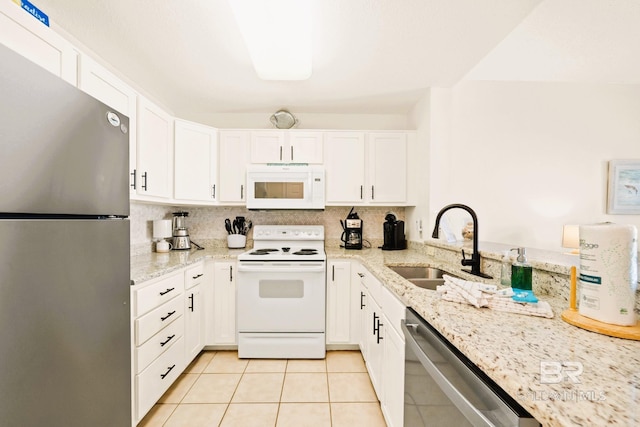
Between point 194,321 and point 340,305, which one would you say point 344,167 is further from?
point 194,321

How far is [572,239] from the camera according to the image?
247cm

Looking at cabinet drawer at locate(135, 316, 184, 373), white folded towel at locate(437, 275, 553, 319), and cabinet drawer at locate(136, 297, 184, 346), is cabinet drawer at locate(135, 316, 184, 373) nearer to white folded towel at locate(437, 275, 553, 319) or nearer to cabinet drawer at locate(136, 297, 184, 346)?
cabinet drawer at locate(136, 297, 184, 346)

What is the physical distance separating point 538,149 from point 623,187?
0.86 metres

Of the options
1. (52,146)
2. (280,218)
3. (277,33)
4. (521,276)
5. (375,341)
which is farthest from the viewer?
(280,218)

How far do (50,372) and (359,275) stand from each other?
1.98 metres

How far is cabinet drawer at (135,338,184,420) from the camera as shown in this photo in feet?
4.96

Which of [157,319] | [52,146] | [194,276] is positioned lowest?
[157,319]

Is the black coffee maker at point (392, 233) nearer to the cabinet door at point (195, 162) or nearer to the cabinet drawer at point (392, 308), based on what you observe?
the cabinet drawer at point (392, 308)

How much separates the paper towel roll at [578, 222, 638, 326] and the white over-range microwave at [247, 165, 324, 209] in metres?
2.11

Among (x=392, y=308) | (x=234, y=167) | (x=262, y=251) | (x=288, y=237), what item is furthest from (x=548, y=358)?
(x=234, y=167)

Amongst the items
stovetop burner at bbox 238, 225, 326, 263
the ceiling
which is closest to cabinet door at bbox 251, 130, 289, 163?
the ceiling

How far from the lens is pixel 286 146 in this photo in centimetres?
279

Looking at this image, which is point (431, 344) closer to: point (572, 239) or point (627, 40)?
point (572, 239)

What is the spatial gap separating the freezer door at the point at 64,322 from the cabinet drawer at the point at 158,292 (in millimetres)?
538
